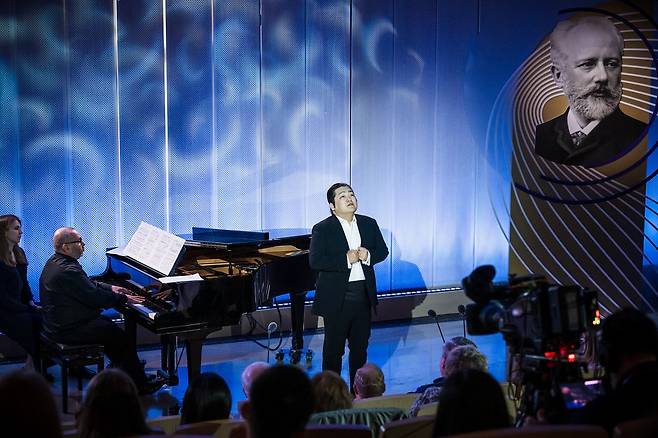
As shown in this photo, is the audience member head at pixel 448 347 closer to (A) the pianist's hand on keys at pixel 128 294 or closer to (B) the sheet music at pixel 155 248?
(B) the sheet music at pixel 155 248

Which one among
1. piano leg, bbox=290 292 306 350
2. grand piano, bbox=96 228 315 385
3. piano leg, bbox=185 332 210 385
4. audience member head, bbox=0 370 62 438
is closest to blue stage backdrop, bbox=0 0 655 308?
grand piano, bbox=96 228 315 385

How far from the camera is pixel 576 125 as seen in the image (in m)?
8.80

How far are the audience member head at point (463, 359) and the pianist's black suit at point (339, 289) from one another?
1733mm

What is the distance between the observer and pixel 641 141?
868 centimetres

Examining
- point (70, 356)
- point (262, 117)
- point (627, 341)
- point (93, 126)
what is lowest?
point (70, 356)

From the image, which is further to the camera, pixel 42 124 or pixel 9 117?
pixel 42 124

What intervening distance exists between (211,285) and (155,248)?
601mm

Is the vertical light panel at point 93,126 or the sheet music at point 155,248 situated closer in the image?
the sheet music at point 155,248

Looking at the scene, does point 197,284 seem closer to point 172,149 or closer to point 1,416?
point 172,149

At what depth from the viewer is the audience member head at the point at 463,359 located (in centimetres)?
419

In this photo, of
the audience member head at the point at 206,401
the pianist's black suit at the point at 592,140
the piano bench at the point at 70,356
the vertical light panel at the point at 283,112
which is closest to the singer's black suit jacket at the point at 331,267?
the piano bench at the point at 70,356

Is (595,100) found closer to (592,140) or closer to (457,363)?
(592,140)

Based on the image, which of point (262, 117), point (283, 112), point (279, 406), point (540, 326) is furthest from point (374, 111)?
point (279, 406)

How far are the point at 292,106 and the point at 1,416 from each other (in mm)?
6813
